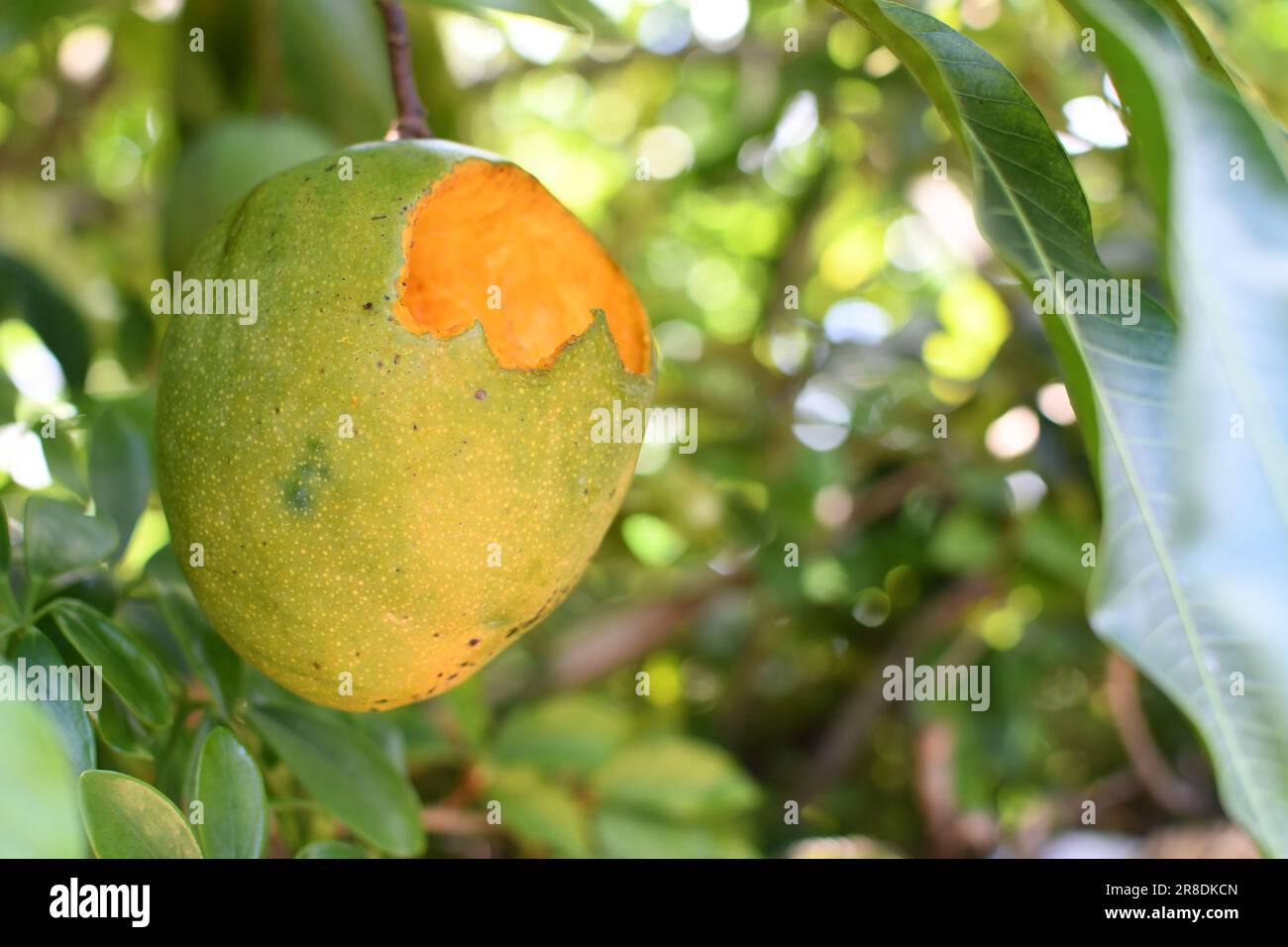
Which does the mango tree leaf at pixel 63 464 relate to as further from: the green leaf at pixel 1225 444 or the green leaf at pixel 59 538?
the green leaf at pixel 1225 444

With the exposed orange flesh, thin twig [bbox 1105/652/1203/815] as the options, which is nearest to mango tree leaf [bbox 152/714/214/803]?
the exposed orange flesh

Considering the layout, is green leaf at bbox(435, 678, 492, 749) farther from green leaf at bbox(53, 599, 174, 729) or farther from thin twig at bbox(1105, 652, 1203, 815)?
thin twig at bbox(1105, 652, 1203, 815)

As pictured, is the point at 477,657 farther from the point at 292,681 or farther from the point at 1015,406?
the point at 1015,406

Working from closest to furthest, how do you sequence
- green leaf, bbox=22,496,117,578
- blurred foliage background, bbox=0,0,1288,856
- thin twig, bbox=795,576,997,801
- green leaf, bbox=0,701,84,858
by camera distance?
green leaf, bbox=0,701,84,858, green leaf, bbox=22,496,117,578, blurred foliage background, bbox=0,0,1288,856, thin twig, bbox=795,576,997,801

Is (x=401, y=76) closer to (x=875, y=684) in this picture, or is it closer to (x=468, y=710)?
(x=468, y=710)

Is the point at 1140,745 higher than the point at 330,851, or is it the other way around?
the point at 330,851

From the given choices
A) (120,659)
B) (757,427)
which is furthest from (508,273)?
(757,427)

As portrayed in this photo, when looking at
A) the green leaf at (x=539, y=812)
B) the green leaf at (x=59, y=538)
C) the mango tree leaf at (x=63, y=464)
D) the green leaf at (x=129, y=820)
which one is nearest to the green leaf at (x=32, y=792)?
the green leaf at (x=129, y=820)
